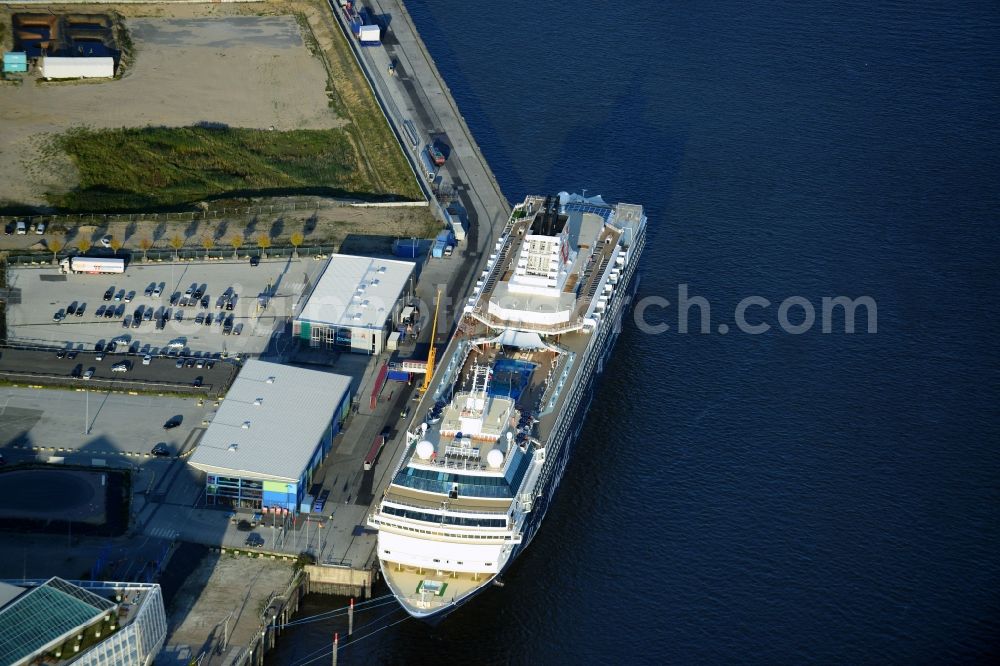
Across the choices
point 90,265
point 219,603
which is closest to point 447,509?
point 219,603

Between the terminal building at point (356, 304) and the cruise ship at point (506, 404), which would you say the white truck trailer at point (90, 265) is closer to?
the terminal building at point (356, 304)

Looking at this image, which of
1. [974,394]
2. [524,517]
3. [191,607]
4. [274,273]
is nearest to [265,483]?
[191,607]

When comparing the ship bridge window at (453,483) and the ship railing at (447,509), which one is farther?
the ship bridge window at (453,483)

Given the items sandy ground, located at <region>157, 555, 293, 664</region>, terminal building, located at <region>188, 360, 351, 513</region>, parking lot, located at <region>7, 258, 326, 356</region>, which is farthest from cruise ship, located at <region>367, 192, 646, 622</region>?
parking lot, located at <region>7, 258, 326, 356</region>

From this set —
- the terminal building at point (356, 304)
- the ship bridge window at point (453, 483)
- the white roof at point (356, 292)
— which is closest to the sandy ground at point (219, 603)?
the ship bridge window at point (453, 483)

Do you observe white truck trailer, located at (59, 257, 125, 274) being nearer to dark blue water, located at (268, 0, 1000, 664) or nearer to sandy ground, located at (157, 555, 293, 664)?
sandy ground, located at (157, 555, 293, 664)

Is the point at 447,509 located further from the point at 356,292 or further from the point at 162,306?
the point at 162,306

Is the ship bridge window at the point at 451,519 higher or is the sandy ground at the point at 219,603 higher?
the ship bridge window at the point at 451,519
